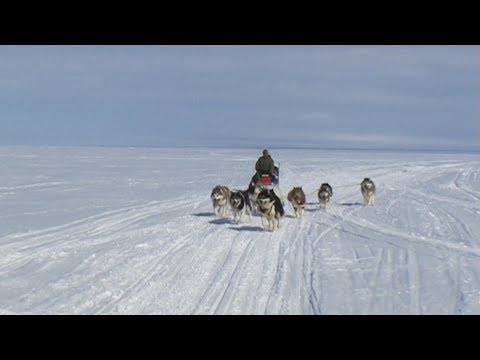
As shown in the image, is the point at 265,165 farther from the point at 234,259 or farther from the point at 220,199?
the point at 234,259

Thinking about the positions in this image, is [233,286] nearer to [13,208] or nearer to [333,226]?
[333,226]

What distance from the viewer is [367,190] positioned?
1697 centimetres

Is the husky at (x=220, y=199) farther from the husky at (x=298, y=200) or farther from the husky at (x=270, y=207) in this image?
the husky at (x=270, y=207)

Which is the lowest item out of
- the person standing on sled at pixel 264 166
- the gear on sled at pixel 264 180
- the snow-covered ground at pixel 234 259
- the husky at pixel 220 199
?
the snow-covered ground at pixel 234 259

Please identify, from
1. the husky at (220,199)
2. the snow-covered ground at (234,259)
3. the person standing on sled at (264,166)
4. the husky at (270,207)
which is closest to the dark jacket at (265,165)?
the person standing on sled at (264,166)

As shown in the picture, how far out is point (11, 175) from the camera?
29.6 m

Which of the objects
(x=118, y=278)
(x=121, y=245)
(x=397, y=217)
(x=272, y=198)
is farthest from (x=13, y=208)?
(x=397, y=217)

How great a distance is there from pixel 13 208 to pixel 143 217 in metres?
4.44

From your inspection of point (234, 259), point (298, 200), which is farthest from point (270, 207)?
point (234, 259)

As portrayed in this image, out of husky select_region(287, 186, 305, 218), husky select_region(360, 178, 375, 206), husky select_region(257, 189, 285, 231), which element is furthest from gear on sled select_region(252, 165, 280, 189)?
husky select_region(360, 178, 375, 206)

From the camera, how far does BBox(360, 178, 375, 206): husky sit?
55.4 ft

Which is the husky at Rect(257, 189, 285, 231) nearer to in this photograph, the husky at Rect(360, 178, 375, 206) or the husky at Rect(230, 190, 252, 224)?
the husky at Rect(230, 190, 252, 224)

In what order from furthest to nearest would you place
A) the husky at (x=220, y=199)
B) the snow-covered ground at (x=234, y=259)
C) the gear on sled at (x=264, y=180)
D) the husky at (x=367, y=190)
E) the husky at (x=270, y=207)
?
the husky at (x=367, y=190) < the husky at (x=220, y=199) < the gear on sled at (x=264, y=180) < the husky at (x=270, y=207) < the snow-covered ground at (x=234, y=259)

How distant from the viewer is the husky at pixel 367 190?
16891 millimetres
